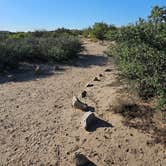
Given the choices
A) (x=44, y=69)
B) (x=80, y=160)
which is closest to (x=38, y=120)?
(x=80, y=160)

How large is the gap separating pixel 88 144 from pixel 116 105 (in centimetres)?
168

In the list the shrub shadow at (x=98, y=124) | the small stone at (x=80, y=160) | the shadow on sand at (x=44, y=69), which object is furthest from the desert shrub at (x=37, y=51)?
the small stone at (x=80, y=160)

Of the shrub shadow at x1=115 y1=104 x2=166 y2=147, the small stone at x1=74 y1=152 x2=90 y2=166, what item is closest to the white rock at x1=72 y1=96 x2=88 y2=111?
the shrub shadow at x1=115 y1=104 x2=166 y2=147

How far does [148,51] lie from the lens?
6367 millimetres

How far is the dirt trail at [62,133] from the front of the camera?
592 cm

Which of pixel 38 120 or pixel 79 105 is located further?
pixel 79 105

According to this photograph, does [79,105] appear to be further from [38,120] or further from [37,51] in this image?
[37,51]

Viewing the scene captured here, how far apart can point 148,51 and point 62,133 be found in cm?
241

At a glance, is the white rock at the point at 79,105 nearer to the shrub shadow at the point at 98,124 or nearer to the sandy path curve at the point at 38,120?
the sandy path curve at the point at 38,120

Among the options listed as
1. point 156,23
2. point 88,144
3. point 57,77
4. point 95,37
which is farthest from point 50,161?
point 95,37

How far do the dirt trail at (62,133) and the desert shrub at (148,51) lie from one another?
985 millimetres

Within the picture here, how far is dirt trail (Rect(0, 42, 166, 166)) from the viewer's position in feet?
19.4

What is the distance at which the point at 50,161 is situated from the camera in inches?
231

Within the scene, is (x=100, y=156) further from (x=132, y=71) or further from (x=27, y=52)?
(x=27, y=52)
